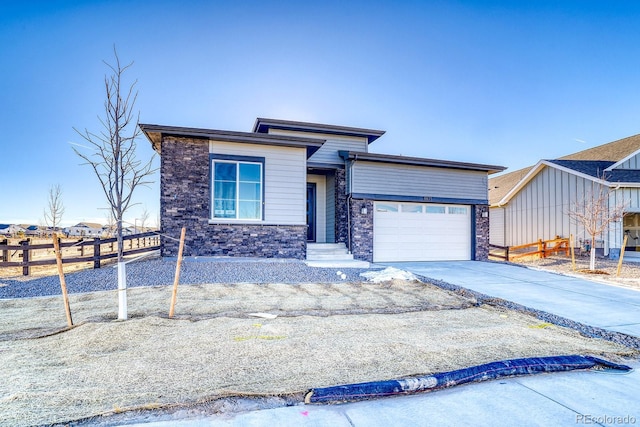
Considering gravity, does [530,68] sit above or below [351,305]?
above

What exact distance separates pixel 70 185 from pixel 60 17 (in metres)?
9.73

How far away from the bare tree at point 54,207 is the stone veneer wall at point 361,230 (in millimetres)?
15031

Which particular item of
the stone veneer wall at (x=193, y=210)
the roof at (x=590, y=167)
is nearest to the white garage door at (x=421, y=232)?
the stone veneer wall at (x=193, y=210)

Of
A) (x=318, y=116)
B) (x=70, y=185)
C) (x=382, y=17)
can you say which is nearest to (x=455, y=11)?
(x=382, y=17)

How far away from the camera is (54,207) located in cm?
1659

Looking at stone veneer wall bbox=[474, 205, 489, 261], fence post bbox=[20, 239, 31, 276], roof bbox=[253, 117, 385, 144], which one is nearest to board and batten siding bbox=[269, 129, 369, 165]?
roof bbox=[253, 117, 385, 144]

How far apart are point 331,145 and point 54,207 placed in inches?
572

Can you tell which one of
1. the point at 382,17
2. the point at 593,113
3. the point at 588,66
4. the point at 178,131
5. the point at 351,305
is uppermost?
the point at 382,17

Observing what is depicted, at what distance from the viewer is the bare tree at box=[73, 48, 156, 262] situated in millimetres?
4887

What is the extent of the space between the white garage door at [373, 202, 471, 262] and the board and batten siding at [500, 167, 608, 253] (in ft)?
18.6

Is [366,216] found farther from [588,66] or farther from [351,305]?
[588,66]

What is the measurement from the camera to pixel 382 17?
10727 millimetres

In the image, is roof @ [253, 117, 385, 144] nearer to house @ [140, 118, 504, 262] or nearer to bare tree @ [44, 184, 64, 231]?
house @ [140, 118, 504, 262]

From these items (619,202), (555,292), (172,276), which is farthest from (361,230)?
(619,202)
